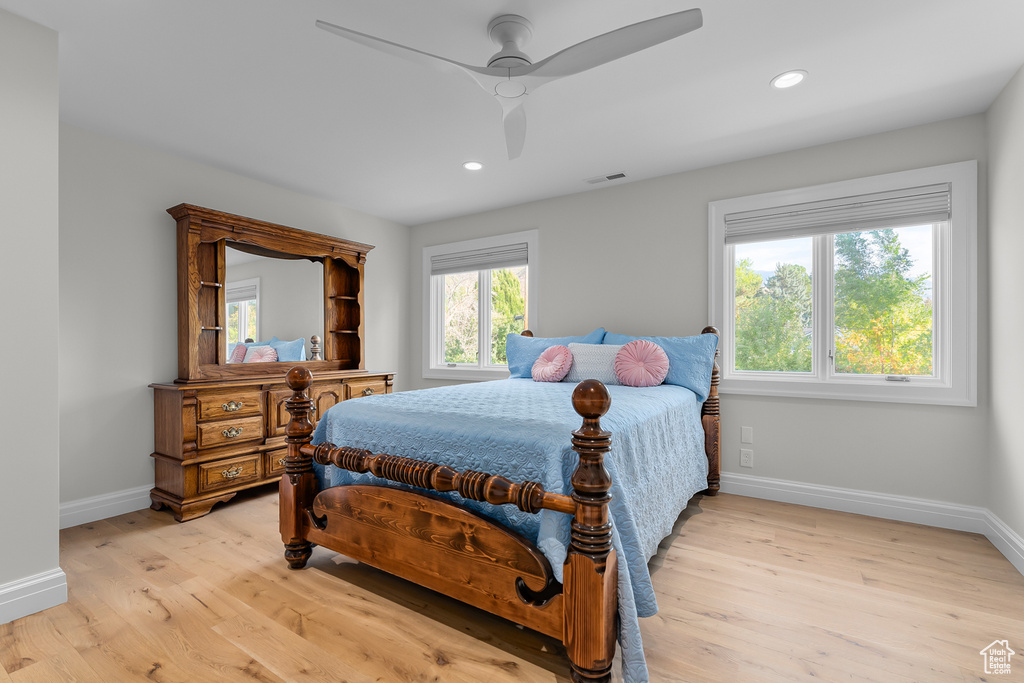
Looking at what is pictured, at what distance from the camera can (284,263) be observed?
12.1 feet

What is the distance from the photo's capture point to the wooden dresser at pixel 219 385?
2.87 meters

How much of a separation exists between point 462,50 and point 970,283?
2.98m

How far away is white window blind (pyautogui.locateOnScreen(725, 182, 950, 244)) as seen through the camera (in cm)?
271

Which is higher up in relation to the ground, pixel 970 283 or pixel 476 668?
pixel 970 283

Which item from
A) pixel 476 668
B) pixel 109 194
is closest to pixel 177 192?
pixel 109 194

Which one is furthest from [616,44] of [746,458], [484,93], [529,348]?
[746,458]

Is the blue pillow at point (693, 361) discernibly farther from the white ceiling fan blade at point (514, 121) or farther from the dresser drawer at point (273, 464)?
the dresser drawer at point (273, 464)

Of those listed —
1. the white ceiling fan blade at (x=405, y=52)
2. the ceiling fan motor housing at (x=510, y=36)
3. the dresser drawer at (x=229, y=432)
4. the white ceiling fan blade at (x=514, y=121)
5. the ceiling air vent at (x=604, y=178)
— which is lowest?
the dresser drawer at (x=229, y=432)

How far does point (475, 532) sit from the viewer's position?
1.62 m

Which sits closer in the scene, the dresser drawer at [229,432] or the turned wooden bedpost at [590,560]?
the turned wooden bedpost at [590,560]

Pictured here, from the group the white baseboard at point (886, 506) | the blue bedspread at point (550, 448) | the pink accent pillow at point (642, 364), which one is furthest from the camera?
the pink accent pillow at point (642, 364)

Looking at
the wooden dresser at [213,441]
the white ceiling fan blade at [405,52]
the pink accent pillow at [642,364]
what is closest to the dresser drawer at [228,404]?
the wooden dresser at [213,441]

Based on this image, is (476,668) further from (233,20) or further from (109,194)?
(109,194)

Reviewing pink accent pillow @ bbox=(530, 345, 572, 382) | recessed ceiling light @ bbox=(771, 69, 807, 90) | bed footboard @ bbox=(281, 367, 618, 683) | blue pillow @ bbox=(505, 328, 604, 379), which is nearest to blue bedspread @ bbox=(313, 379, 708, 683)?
bed footboard @ bbox=(281, 367, 618, 683)
